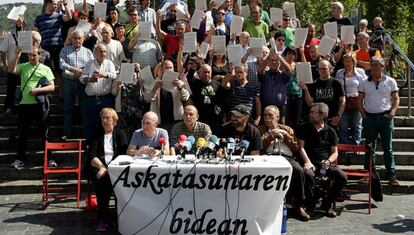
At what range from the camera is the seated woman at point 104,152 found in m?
7.09

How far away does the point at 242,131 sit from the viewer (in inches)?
297

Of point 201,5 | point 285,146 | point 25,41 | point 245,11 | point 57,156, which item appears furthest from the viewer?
point 245,11

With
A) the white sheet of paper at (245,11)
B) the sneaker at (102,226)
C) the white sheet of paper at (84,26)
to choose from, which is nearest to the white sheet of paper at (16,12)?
the white sheet of paper at (84,26)

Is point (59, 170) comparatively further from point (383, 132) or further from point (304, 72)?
point (383, 132)

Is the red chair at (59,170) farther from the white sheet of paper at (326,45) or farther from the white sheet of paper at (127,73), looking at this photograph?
the white sheet of paper at (326,45)

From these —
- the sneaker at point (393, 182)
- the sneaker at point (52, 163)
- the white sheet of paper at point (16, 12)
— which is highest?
the white sheet of paper at point (16, 12)

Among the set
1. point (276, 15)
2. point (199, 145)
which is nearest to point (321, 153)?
point (199, 145)

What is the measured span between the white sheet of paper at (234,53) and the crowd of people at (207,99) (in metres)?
0.15

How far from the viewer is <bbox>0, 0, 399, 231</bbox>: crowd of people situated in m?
7.55

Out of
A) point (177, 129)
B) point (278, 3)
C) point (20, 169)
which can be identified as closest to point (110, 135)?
point (177, 129)

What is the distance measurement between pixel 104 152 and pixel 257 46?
10.3 feet

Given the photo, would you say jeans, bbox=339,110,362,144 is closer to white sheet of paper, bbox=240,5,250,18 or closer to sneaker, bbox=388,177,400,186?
sneaker, bbox=388,177,400,186

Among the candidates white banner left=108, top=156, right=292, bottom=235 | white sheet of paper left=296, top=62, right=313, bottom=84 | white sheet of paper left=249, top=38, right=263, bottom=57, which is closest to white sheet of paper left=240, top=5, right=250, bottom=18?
white sheet of paper left=249, top=38, right=263, bottom=57

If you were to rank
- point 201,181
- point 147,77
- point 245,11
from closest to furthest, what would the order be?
point 201,181, point 147,77, point 245,11
